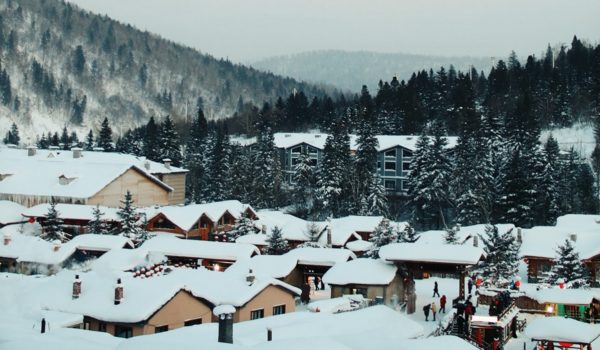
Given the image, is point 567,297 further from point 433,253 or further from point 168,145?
point 168,145

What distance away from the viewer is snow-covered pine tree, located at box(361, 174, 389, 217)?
55.3 m

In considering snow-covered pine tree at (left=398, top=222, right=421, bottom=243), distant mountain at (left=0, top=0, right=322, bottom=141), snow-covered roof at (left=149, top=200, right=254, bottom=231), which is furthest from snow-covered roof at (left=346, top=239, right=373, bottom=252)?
distant mountain at (left=0, top=0, right=322, bottom=141)

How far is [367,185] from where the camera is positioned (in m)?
58.1

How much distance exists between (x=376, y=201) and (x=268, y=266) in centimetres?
2464

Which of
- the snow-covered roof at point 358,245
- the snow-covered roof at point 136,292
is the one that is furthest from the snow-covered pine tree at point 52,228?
the snow-covered roof at point 136,292

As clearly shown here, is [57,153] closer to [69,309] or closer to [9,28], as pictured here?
[69,309]

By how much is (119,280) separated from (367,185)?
38189 millimetres

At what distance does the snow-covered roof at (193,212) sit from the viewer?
4588 cm

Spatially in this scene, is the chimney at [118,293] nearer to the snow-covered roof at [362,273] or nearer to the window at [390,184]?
the snow-covered roof at [362,273]

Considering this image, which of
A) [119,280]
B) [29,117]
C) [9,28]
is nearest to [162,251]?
[119,280]

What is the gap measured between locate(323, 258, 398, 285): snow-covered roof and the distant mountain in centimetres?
10681

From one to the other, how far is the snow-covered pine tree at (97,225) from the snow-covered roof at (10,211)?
508 cm

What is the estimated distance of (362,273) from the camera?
99.1 ft

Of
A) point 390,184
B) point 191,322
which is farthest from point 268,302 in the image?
point 390,184
